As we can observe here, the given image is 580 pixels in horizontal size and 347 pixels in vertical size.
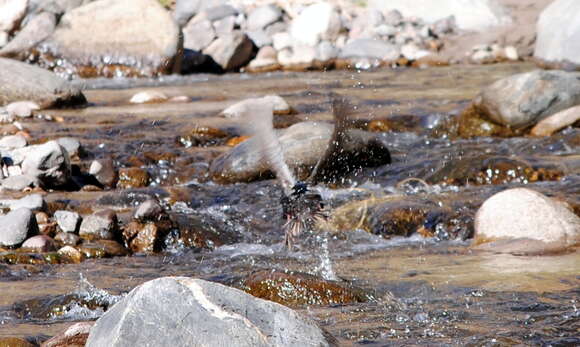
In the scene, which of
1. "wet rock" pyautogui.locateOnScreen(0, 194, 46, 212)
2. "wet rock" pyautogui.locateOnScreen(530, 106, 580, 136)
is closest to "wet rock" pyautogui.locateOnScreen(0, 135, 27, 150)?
"wet rock" pyautogui.locateOnScreen(0, 194, 46, 212)

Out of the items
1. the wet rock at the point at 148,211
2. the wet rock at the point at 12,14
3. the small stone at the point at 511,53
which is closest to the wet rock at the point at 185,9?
the wet rock at the point at 12,14

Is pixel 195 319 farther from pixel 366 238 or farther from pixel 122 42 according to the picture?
pixel 122 42

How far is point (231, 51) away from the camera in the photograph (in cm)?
2002

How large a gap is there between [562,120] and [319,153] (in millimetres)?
3444

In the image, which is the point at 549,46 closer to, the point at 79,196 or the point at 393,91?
the point at 393,91

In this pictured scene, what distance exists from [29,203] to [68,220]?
523 millimetres

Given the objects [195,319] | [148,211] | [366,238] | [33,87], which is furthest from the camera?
[33,87]

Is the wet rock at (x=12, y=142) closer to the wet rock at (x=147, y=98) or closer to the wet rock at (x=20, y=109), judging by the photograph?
the wet rock at (x=20, y=109)

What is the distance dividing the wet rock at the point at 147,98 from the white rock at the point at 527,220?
8.53m

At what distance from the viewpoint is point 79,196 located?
8531mm

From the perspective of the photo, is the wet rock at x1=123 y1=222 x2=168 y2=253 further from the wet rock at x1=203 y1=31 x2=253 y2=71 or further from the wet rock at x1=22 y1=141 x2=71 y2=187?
the wet rock at x1=203 y1=31 x2=253 y2=71

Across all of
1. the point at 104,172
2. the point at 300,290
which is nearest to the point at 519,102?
the point at 104,172

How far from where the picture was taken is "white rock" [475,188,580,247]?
6.68 meters

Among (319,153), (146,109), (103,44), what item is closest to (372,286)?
(319,153)
